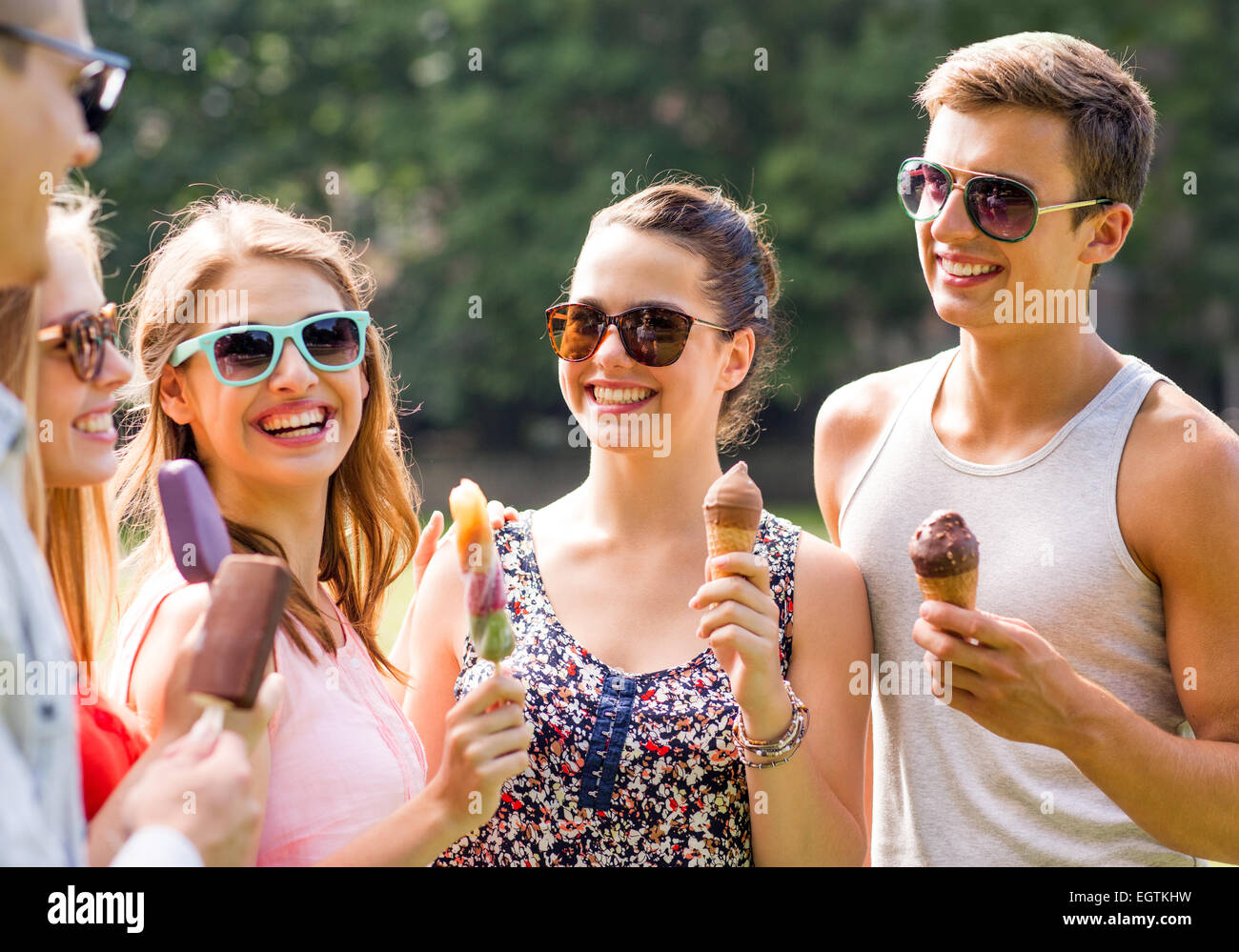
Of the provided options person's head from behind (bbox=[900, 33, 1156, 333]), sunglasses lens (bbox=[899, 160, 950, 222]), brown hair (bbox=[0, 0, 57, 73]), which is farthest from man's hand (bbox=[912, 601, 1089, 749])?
brown hair (bbox=[0, 0, 57, 73])

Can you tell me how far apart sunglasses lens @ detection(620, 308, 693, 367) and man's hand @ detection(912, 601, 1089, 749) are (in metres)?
1.03

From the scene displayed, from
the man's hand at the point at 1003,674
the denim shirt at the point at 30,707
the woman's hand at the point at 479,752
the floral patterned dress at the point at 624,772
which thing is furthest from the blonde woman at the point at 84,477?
the man's hand at the point at 1003,674

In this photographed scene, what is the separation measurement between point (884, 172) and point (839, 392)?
25.1 meters

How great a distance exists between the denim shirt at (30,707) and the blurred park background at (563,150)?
24.4m

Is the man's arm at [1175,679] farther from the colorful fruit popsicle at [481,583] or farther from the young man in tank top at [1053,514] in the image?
the colorful fruit popsicle at [481,583]

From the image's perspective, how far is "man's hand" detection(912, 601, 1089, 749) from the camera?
278 cm

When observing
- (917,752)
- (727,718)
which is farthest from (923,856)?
(727,718)

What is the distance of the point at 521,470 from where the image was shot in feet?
94.1

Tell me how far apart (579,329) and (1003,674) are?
4.72 feet

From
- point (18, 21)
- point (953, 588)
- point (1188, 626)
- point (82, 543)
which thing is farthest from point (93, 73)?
point (1188, 626)

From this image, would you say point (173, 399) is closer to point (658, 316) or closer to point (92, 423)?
point (92, 423)

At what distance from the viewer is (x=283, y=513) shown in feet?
10.6
